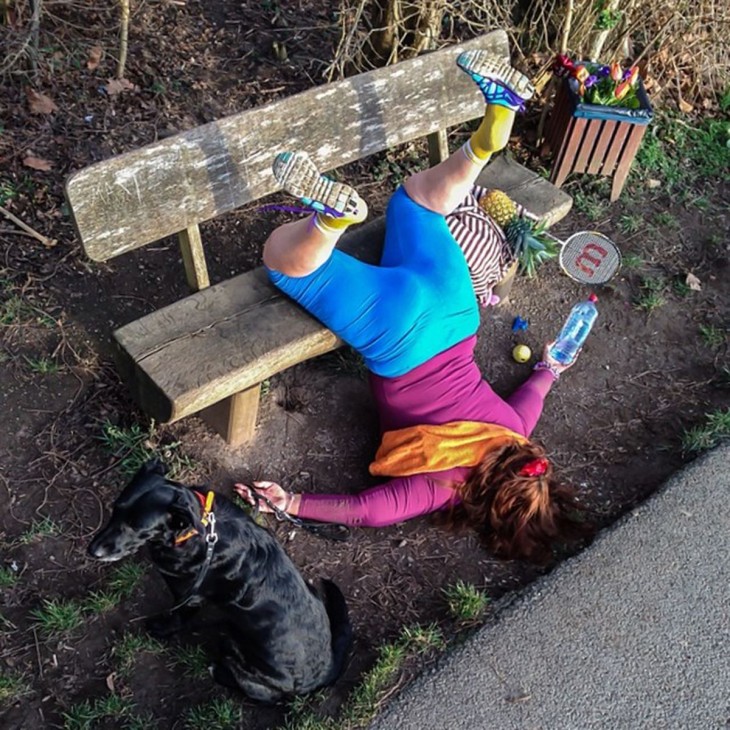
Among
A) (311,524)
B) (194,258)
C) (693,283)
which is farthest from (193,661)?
(693,283)

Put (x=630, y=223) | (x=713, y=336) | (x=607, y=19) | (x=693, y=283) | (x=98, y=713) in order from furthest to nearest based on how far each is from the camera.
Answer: (x=630, y=223) → (x=607, y=19) → (x=693, y=283) → (x=713, y=336) → (x=98, y=713)

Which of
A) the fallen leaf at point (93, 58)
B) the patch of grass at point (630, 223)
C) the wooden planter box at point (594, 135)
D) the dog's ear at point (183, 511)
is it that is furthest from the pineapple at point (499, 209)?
the fallen leaf at point (93, 58)

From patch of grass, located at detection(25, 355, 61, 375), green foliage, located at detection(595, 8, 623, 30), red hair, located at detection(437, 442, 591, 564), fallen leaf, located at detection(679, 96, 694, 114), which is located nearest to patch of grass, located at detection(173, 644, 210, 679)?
red hair, located at detection(437, 442, 591, 564)

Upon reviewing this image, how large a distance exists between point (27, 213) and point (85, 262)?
0.42 metres

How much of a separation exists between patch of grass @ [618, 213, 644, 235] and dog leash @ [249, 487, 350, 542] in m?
2.64

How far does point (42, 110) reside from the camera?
445 cm

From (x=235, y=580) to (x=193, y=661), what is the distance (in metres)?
0.51

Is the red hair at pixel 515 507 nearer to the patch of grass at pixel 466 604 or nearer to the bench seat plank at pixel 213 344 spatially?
the patch of grass at pixel 466 604

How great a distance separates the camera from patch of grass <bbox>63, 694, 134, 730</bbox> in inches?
110

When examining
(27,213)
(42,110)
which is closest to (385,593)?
(27,213)

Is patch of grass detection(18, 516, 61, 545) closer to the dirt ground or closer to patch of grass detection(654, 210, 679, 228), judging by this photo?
the dirt ground

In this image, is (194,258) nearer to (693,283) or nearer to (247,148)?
(247,148)

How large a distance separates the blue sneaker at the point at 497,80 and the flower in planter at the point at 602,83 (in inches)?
55.9

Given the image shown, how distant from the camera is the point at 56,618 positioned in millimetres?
2975
